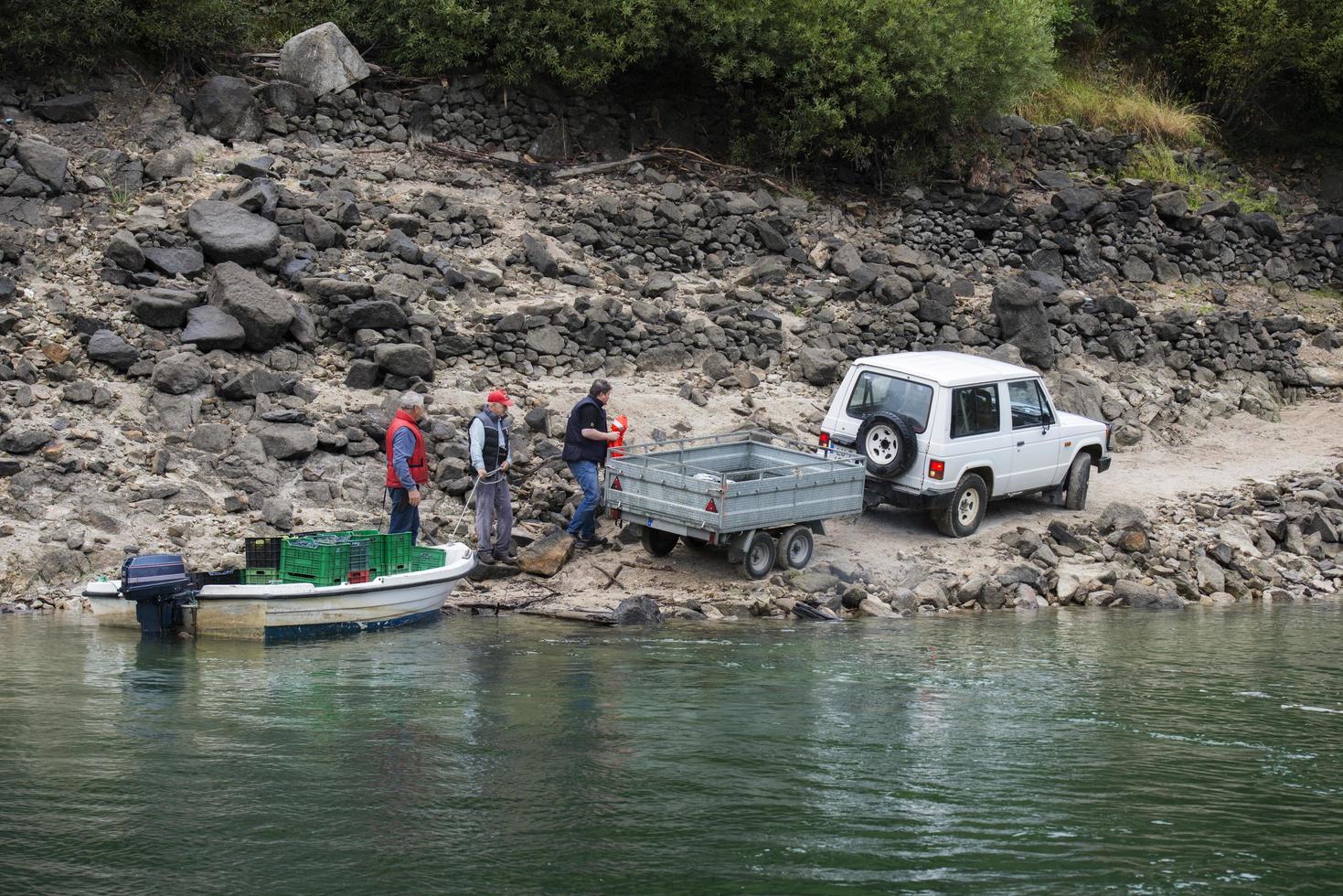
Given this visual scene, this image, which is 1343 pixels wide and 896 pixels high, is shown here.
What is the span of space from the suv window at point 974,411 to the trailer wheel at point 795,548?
2.02 m

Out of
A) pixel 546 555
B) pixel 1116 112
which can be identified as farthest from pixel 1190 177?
pixel 546 555

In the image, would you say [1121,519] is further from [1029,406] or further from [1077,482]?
[1029,406]

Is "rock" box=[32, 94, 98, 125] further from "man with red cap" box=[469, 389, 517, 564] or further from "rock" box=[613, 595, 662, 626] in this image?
"rock" box=[613, 595, 662, 626]

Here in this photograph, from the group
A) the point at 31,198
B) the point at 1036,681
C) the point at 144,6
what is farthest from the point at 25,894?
the point at 144,6

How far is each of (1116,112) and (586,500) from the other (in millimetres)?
17521

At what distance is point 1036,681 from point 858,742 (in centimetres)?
237

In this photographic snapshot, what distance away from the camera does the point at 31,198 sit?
17703 mm

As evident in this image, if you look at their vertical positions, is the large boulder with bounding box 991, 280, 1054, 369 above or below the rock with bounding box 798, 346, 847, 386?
above

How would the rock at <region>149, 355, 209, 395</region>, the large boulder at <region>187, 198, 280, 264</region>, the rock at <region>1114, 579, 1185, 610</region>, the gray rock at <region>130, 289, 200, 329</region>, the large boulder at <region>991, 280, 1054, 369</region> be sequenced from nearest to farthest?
the rock at <region>1114, 579, 1185, 610</region>, the rock at <region>149, 355, 209, 395</region>, the gray rock at <region>130, 289, 200, 329</region>, the large boulder at <region>187, 198, 280, 264</region>, the large boulder at <region>991, 280, 1054, 369</region>

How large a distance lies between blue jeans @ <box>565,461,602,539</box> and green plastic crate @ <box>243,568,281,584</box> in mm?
3359

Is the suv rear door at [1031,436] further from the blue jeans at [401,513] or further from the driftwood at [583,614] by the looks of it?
the blue jeans at [401,513]

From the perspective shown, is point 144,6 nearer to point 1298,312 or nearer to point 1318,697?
point 1318,697

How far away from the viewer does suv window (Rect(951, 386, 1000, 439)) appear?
14672 mm

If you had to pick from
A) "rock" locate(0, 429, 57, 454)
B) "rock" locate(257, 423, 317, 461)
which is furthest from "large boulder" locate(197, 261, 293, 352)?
"rock" locate(0, 429, 57, 454)
